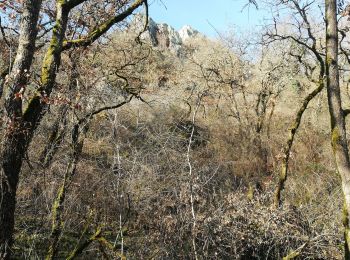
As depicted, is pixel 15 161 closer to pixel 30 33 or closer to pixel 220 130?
pixel 30 33

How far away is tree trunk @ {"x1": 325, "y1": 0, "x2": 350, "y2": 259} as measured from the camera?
750cm

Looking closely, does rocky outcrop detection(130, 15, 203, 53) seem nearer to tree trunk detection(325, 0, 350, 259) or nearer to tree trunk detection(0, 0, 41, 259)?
tree trunk detection(325, 0, 350, 259)

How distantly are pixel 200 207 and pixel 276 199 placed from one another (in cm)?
401

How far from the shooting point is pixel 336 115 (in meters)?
7.86

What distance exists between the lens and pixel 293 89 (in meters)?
22.8

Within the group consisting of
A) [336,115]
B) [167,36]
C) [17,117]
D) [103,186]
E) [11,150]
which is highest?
[167,36]

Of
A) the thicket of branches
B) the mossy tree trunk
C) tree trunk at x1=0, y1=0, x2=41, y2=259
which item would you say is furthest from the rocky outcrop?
tree trunk at x1=0, y1=0, x2=41, y2=259

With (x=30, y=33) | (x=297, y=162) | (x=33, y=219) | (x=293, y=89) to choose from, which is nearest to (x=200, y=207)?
(x=33, y=219)

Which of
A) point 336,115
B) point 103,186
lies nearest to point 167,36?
point 103,186

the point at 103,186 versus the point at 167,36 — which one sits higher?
the point at 167,36

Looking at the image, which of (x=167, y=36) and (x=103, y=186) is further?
(x=167, y=36)

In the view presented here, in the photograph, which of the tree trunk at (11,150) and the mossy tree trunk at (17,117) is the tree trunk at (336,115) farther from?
the tree trunk at (11,150)

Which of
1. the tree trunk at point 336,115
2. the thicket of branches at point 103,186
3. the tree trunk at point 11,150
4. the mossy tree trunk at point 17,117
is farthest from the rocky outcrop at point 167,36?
the tree trunk at point 11,150

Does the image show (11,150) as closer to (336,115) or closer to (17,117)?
(17,117)
